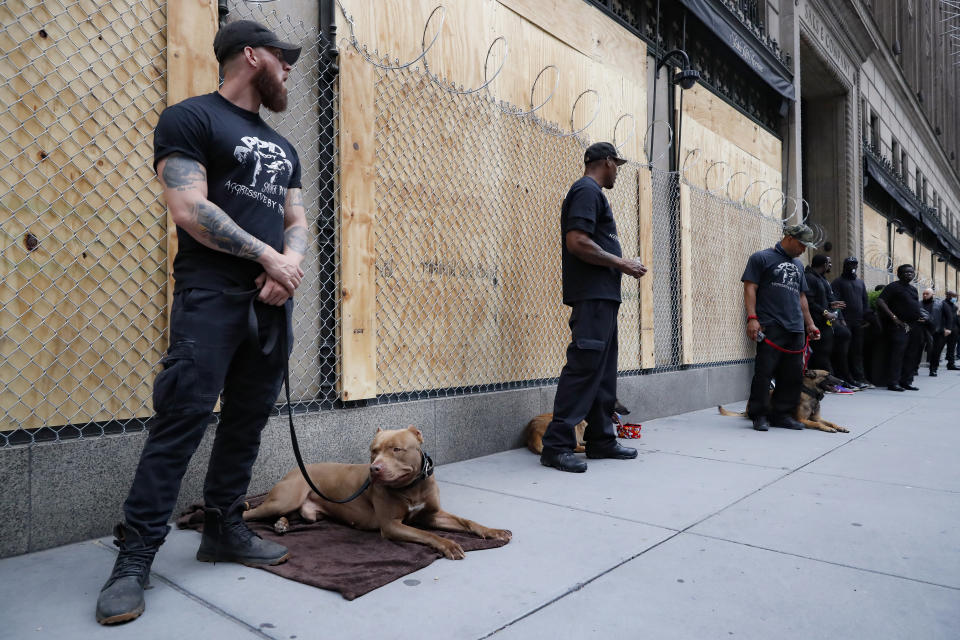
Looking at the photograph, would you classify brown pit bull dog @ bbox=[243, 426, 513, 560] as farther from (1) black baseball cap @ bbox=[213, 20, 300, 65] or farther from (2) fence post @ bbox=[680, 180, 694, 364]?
(2) fence post @ bbox=[680, 180, 694, 364]

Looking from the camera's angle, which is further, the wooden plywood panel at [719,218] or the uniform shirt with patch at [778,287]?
the wooden plywood panel at [719,218]

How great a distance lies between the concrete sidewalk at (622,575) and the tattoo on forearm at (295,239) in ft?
4.49

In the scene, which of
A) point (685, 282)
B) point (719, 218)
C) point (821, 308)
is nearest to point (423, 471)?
point (685, 282)

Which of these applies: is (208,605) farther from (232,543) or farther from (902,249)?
(902,249)

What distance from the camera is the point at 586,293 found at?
471 cm

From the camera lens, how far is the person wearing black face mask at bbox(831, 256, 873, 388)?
10758mm

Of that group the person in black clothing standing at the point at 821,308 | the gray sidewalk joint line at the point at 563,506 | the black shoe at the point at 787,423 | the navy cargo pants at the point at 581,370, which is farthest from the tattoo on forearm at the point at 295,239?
the person in black clothing standing at the point at 821,308

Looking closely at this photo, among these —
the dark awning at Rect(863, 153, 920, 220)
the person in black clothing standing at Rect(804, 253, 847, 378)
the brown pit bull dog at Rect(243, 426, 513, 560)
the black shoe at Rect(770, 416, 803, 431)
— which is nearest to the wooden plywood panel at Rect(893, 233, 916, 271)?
the dark awning at Rect(863, 153, 920, 220)

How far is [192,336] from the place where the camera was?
2.37m

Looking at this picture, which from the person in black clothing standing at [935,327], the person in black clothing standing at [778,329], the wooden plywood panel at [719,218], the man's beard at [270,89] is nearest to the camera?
the man's beard at [270,89]

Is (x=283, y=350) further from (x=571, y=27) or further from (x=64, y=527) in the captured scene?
(x=571, y=27)

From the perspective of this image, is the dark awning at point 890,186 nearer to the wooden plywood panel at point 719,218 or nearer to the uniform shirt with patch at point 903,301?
the uniform shirt with patch at point 903,301

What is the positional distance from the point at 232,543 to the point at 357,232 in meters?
2.16

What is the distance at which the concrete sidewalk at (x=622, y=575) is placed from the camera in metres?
2.17
